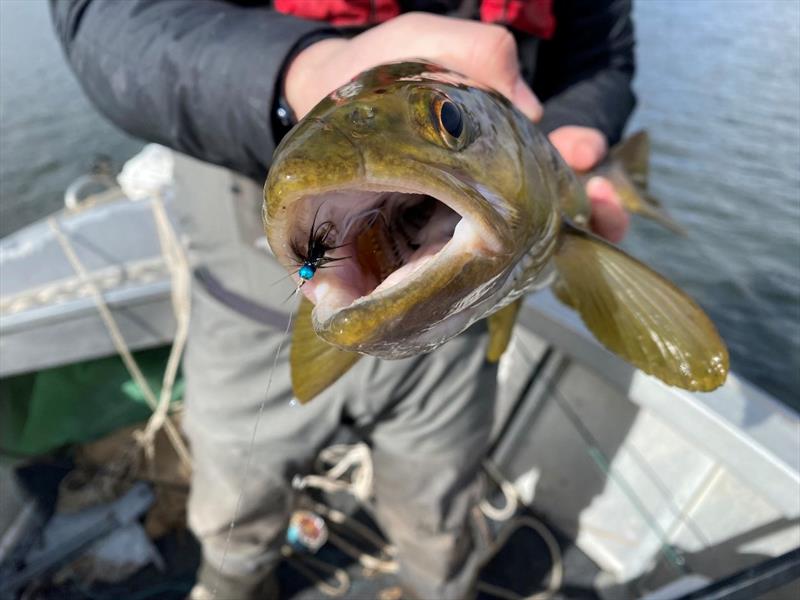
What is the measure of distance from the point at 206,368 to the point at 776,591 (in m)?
1.60

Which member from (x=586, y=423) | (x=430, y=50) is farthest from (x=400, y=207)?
(x=586, y=423)

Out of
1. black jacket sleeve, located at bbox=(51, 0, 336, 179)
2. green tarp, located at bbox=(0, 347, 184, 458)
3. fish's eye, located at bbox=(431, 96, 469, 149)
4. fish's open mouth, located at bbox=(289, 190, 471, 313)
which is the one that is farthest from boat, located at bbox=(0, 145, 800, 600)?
fish's eye, located at bbox=(431, 96, 469, 149)

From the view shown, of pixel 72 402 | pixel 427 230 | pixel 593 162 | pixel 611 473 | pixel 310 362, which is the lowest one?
pixel 72 402

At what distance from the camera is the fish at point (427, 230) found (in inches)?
28.9

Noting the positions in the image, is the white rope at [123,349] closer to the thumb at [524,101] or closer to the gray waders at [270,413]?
the gray waders at [270,413]

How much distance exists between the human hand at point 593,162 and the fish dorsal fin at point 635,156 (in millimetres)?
595

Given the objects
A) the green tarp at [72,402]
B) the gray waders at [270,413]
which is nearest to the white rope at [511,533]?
the gray waders at [270,413]

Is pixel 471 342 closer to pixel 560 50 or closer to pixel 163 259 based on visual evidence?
pixel 560 50

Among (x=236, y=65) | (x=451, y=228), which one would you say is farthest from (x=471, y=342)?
(x=236, y=65)

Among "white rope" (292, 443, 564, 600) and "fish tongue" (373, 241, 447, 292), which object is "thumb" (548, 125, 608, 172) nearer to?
"fish tongue" (373, 241, 447, 292)

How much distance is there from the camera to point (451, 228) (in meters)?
1.02

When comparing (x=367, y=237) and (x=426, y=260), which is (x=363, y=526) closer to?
(x=367, y=237)

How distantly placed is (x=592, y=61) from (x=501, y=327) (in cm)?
125

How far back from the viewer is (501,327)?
156 cm
